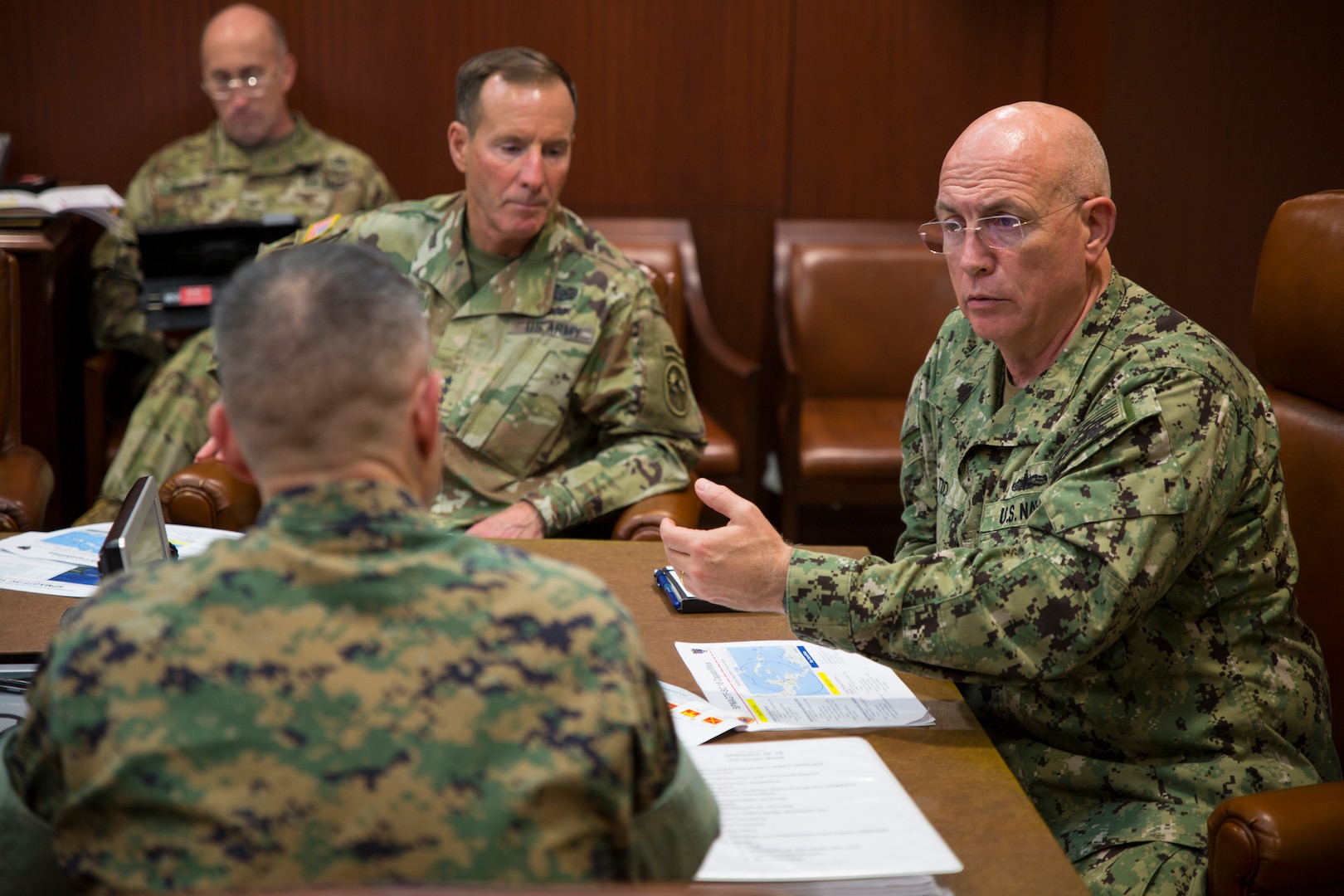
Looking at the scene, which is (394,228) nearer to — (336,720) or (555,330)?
(555,330)

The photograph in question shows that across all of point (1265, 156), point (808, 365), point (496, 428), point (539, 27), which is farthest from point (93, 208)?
point (1265, 156)

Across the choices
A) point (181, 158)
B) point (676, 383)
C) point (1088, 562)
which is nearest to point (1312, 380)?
point (1088, 562)

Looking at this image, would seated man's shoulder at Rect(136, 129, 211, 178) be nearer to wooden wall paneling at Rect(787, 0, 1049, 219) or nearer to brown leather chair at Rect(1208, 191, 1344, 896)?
wooden wall paneling at Rect(787, 0, 1049, 219)

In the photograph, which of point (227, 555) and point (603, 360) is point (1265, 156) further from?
point (227, 555)

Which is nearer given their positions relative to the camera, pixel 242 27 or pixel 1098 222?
pixel 1098 222

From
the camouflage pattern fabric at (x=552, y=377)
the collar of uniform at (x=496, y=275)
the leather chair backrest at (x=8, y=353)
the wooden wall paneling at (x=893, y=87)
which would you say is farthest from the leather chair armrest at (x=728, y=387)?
the leather chair backrest at (x=8, y=353)

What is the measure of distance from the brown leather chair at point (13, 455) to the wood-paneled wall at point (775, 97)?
160 cm

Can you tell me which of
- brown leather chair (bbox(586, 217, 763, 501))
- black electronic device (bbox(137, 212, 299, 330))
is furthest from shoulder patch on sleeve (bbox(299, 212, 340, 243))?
brown leather chair (bbox(586, 217, 763, 501))

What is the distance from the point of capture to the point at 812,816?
1.23 meters

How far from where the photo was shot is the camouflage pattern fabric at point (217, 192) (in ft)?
12.3

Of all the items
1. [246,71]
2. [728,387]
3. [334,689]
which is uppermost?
[246,71]

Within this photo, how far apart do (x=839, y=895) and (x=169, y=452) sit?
2.71m

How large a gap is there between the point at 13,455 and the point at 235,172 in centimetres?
154

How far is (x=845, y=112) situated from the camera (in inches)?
166
